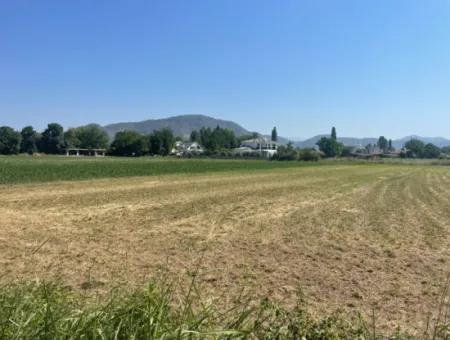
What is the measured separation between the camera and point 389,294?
6953 millimetres

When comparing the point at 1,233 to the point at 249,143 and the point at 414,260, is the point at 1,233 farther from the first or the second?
the point at 249,143

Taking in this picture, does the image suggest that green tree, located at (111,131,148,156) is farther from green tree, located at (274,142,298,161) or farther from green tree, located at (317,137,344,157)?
green tree, located at (317,137,344,157)

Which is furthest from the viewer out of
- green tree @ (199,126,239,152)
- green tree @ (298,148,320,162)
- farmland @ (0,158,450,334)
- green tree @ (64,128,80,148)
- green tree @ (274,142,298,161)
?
green tree @ (199,126,239,152)

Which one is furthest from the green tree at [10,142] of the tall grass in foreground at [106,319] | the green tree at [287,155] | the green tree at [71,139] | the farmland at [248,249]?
the tall grass in foreground at [106,319]

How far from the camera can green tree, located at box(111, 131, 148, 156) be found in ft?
433

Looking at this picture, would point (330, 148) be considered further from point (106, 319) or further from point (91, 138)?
point (106, 319)

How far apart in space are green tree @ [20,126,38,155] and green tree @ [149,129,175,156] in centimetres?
3930

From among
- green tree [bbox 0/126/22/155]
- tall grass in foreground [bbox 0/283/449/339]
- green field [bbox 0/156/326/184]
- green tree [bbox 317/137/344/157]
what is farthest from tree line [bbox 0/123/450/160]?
tall grass in foreground [bbox 0/283/449/339]

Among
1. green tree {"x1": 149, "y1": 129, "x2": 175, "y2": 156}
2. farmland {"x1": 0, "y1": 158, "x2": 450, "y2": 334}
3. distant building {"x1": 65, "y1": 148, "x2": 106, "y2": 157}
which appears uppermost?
green tree {"x1": 149, "y1": 129, "x2": 175, "y2": 156}

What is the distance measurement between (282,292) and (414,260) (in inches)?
160

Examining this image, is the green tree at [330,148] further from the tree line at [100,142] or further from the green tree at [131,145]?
the green tree at [131,145]

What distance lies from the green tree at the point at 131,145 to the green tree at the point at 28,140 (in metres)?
28.8

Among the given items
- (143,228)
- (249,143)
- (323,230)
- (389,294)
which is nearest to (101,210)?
(143,228)

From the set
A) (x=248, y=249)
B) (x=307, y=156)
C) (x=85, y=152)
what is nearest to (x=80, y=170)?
(x=248, y=249)
